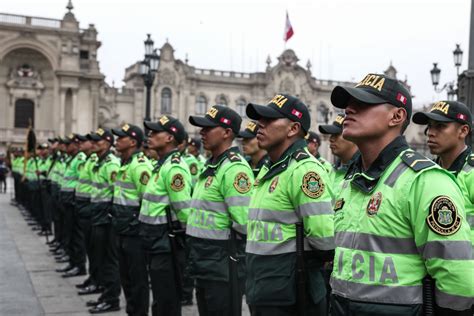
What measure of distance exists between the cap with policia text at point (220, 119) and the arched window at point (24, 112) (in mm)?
45969

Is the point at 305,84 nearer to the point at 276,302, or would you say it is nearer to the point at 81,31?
the point at 81,31

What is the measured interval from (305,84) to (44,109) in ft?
90.5

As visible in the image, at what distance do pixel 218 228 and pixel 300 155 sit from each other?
135 cm

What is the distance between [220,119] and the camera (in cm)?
555

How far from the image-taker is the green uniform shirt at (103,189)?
27.8 feet

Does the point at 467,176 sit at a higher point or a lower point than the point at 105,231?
higher

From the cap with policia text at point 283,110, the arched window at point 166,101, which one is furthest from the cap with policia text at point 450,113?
the arched window at point 166,101

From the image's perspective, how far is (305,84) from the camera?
207 feet

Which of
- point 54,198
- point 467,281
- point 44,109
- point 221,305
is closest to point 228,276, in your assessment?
point 221,305

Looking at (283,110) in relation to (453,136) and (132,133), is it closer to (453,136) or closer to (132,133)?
(453,136)

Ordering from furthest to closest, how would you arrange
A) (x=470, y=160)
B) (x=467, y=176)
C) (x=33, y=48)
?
1. (x=33, y=48)
2. (x=470, y=160)
3. (x=467, y=176)

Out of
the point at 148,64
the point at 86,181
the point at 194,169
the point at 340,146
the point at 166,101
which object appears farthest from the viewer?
the point at 166,101

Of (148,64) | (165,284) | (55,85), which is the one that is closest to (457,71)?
(148,64)

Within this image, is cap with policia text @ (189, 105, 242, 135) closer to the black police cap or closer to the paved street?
the black police cap
